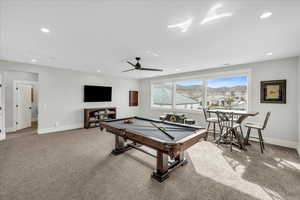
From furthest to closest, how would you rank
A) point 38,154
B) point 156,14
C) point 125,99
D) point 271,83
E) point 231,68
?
1. point 125,99
2. point 231,68
3. point 271,83
4. point 38,154
5. point 156,14

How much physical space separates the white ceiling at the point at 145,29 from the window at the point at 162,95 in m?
3.08

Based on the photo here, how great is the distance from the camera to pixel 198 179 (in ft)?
6.88

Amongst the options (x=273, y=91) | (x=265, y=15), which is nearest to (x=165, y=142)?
(x=265, y=15)

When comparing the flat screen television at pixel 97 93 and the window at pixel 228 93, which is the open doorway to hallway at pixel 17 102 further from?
the window at pixel 228 93

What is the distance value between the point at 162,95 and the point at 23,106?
20.0 ft

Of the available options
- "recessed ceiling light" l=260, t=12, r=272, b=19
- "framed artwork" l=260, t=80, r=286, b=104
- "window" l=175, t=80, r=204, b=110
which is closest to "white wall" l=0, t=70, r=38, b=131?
"window" l=175, t=80, r=204, b=110

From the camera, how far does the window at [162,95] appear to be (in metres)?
6.28

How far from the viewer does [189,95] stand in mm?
5609

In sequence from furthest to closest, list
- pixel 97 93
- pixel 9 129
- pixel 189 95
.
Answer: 1. pixel 97 93
2. pixel 189 95
3. pixel 9 129

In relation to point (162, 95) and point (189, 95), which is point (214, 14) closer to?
point (189, 95)

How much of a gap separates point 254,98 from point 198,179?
11.0 feet

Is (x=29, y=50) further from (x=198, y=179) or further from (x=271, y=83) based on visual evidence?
(x=271, y=83)

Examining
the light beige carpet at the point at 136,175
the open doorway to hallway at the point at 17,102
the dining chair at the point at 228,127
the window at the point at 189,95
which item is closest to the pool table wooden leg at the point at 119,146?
the light beige carpet at the point at 136,175

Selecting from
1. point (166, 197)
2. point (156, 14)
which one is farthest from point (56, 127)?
point (156, 14)
